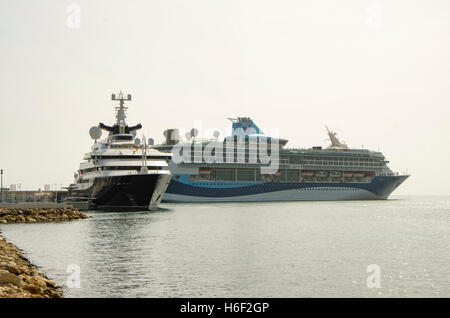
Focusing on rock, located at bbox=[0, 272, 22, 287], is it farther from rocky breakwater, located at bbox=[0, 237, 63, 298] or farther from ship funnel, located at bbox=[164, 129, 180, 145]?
ship funnel, located at bbox=[164, 129, 180, 145]

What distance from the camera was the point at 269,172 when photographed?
84375mm

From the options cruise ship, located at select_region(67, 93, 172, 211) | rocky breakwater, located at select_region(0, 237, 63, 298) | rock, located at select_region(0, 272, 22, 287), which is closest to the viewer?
rocky breakwater, located at select_region(0, 237, 63, 298)

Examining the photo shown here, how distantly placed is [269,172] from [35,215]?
153 feet

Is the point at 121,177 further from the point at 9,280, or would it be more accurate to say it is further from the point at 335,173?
the point at 335,173

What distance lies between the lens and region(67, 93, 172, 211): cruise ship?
48812 millimetres

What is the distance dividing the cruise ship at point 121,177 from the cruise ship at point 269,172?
58.5ft

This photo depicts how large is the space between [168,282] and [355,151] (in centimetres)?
8166

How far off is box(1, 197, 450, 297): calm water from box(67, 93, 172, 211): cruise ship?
12.9m

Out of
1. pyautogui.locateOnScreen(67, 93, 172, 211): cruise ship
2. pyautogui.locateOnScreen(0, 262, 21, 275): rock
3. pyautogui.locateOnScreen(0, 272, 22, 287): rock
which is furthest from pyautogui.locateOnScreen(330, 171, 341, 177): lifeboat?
pyautogui.locateOnScreen(0, 272, 22, 287): rock

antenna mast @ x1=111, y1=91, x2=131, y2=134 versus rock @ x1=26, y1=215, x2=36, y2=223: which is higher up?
antenna mast @ x1=111, y1=91, x2=131, y2=134

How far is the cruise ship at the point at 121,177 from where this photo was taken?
1922 inches

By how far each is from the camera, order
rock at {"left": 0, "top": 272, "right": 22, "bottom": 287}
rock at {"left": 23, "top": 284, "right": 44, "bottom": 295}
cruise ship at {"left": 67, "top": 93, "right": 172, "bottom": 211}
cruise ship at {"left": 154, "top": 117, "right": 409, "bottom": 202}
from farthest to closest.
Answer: cruise ship at {"left": 154, "top": 117, "right": 409, "bottom": 202}, cruise ship at {"left": 67, "top": 93, "right": 172, "bottom": 211}, rock at {"left": 23, "top": 284, "right": 44, "bottom": 295}, rock at {"left": 0, "top": 272, "right": 22, "bottom": 287}

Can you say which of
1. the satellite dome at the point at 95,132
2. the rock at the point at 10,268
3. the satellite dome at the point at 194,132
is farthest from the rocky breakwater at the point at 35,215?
the satellite dome at the point at 194,132
